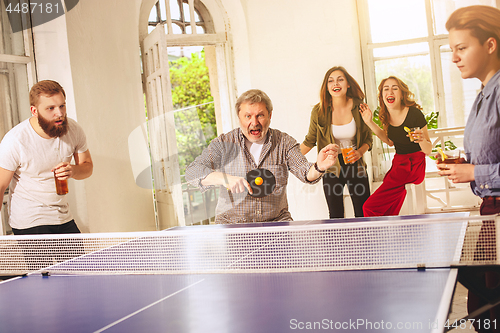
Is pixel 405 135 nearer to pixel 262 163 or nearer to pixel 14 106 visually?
pixel 262 163

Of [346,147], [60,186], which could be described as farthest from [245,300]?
[346,147]

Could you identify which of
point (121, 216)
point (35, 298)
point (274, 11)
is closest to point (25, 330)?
point (35, 298)

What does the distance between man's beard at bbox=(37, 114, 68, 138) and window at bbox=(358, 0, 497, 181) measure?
8.11ft

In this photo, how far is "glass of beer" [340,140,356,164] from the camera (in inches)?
150

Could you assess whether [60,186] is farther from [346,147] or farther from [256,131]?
[346,147]

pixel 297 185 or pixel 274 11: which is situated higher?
pixel 274 11

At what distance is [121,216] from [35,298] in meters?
2.60

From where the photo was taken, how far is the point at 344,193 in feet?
13.2

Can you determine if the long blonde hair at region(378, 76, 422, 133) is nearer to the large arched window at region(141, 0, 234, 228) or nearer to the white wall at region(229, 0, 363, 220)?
the white wall at region(229, 0, 363, 220)

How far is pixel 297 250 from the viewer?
1.80 m

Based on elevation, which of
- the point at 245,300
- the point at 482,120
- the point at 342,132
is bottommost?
the point at 245,300

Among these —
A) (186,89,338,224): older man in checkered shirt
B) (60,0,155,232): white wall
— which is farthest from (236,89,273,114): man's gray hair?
(60,0,155,232): white wall

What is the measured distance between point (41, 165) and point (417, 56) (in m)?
3.13

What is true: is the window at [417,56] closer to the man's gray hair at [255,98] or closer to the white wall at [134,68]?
the white wall at [134,68]
